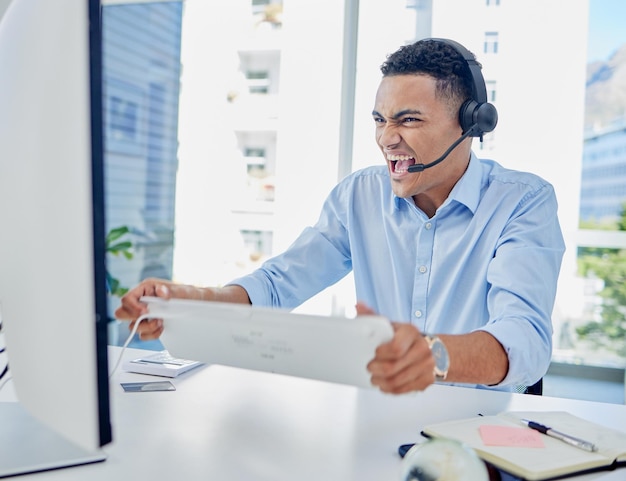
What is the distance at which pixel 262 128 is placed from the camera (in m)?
3.67

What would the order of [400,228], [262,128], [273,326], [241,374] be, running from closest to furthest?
[273,326] < [241,374] < [400,228] < [262,128]

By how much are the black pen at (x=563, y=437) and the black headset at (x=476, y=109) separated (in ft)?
2.83

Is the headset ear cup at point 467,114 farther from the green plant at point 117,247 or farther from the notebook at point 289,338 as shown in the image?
the green plant at point 117,247

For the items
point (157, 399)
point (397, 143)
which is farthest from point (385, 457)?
point (397, 143)

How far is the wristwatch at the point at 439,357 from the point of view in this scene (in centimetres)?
86

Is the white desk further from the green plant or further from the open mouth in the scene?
the green plant

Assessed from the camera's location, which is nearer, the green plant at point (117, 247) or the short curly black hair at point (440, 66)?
the short curly black hair at point (440, 66)

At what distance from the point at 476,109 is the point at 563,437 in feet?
3.05

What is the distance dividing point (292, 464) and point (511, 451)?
Answer: 0.27 metres

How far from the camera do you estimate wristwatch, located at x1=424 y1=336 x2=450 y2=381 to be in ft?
2.82

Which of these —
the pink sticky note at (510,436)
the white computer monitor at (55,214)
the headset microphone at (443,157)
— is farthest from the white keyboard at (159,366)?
the headset microphone at (443,157)

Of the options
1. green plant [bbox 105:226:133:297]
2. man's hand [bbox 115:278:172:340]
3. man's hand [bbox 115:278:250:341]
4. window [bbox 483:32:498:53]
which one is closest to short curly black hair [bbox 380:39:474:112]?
man's hand [bbox 115:278:250:341]

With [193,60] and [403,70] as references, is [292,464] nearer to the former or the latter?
[403,70]

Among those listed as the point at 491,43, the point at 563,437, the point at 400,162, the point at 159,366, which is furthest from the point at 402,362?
the point at 491,43
